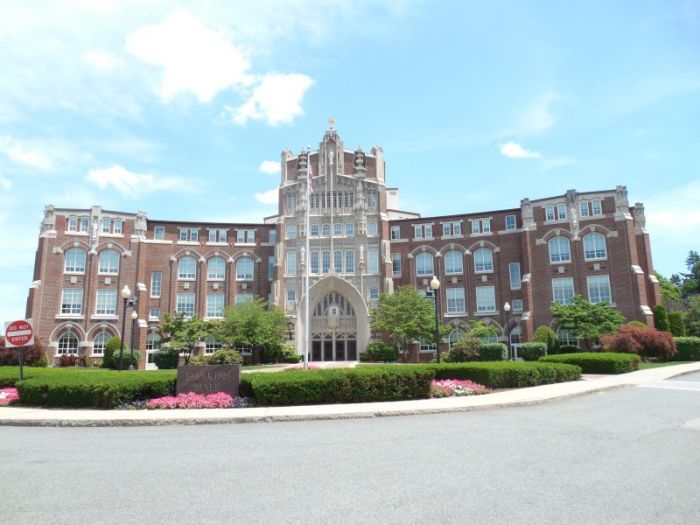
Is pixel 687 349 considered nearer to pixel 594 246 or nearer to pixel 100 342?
pixel 594 246

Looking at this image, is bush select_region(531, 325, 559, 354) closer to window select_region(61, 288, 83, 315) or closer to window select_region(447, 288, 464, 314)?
window select_region(447, 288, 464, 314)

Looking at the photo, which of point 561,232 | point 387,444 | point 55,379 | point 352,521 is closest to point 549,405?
point 387,444

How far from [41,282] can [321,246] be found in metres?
26.1

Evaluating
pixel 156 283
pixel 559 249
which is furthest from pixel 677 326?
pixel 156 283

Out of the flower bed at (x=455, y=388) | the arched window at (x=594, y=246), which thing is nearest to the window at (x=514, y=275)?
the arched window at (x=594, y=246)

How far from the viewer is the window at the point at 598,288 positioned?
45.1 meters

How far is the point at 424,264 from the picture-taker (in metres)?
52.2

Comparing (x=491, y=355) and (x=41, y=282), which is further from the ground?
(x=41, y=282)

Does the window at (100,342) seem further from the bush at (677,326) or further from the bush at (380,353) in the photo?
the bush at (677,326)

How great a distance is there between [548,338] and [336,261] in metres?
20.8

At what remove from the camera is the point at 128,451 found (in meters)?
9.03

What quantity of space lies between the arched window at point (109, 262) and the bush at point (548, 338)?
1536 inches

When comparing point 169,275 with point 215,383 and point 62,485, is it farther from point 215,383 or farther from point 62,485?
point 62,485

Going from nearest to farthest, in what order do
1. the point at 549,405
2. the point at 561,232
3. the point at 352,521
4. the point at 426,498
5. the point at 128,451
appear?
the point at 352,521 → the point at 426,498 → the point at 128,451 → the point at 549,405 → the point at 561,232
